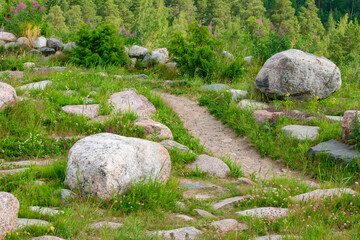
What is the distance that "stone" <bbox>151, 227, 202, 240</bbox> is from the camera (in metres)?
3.45

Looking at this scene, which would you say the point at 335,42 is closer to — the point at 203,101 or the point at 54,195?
the point at 203,101

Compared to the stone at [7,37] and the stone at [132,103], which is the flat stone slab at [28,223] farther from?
the stone at [7,37]

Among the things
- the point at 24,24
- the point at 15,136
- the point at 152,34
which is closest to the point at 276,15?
the point at 152,34

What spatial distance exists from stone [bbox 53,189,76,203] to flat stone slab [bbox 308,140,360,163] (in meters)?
4.53

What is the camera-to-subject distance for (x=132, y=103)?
885 centimetres

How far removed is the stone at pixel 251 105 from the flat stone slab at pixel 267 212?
16.8 feet

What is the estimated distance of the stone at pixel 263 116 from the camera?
840 cm

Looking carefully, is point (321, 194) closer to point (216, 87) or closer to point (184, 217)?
point (184, 217)

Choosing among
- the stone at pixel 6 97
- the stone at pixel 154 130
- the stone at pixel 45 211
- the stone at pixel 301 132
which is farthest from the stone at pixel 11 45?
the stone at pixel 45 211

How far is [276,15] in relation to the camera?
5394 cm

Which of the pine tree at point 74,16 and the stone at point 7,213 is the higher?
the stone at point 7,213

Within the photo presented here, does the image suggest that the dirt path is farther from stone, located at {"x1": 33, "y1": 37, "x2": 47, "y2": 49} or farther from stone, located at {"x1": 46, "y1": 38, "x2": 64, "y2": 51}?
stone, located at {"x1": 33, "y1": 37, "x2": 47, "y2": 49}

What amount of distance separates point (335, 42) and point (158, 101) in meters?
19.6

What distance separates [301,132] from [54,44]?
35.0 feet
